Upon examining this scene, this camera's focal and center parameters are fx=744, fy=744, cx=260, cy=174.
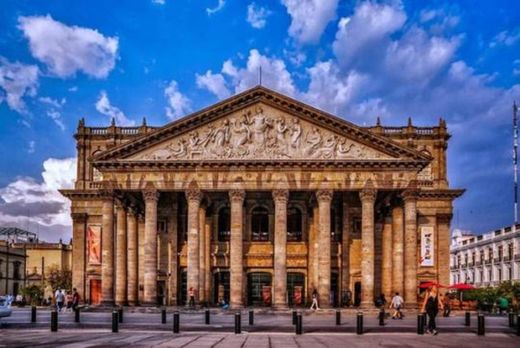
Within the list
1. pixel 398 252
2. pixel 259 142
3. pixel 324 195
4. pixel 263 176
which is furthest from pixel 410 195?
pixel 259 142

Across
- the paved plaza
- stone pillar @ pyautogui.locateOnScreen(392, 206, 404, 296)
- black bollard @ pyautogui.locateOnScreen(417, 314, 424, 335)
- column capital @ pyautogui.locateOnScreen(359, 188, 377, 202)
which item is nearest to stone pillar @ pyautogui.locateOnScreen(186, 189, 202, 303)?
column capital @ pyautogui.locateOnScreen(359, 188, 377, 202)

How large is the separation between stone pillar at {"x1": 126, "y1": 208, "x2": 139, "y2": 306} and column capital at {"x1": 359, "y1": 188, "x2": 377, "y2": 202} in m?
18.3

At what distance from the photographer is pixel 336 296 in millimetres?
60156

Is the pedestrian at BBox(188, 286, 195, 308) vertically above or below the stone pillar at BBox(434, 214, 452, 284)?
below

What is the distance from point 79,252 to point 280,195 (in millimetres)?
23131

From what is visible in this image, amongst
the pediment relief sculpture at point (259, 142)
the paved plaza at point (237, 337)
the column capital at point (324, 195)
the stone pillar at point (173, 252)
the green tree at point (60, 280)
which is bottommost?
the green tree at point (60, 280)

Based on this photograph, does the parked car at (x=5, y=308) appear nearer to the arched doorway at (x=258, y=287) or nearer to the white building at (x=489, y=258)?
the arched doorway at (x=258, y=287)

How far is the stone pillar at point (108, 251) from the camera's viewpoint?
175 ft

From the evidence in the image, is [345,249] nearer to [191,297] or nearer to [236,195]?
[236,195]

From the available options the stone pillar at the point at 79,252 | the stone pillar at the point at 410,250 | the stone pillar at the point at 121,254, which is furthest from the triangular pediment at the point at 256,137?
the stone pillar at the point at 79,252

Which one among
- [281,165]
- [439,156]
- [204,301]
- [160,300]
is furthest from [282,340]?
[439,156]

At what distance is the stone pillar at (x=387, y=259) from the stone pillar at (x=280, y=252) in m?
8.46

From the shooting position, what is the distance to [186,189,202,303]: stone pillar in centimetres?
5312

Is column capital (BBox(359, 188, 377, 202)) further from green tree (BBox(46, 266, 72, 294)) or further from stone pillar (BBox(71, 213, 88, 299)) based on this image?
green tree (BBox(46, 266, 72, 294))
